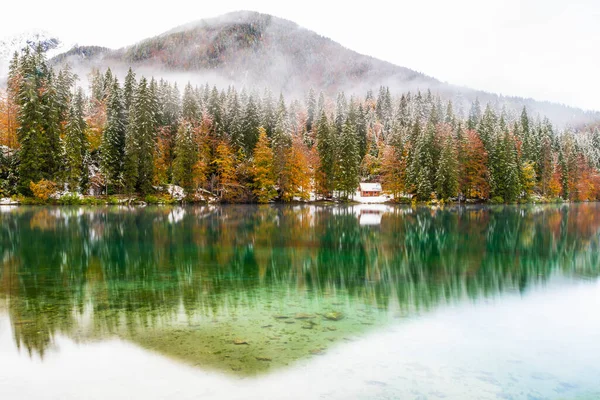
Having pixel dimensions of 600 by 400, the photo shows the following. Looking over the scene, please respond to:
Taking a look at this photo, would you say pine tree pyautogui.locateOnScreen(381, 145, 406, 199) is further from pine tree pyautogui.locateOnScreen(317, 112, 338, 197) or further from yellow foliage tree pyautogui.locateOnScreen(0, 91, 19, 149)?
yellow foliage tree pyautogui.locateOnScreen(0, 91, 19, 149)

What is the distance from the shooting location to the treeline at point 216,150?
196 ft

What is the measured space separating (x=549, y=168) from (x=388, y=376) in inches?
4224

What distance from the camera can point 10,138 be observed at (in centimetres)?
6303

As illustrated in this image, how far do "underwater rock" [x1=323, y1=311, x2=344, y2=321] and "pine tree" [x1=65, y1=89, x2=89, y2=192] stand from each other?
58.7 m

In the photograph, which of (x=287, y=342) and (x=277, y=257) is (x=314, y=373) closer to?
(x=287, y=342)

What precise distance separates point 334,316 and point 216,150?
6693cm

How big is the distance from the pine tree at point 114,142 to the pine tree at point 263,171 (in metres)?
21.8

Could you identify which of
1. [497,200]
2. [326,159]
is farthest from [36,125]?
[497,200]

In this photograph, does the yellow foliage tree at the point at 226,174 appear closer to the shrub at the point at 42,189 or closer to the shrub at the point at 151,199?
the shrub at the point at 151,199

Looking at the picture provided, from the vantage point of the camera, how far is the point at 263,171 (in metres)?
76.5

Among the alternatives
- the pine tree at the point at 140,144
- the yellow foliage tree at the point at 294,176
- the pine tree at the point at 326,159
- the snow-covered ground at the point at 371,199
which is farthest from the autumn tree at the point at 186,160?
the snow-covered ground at the point at 371,199

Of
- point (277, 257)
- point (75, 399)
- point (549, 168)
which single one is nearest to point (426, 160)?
point (549, 168)

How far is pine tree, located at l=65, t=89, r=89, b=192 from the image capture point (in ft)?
199

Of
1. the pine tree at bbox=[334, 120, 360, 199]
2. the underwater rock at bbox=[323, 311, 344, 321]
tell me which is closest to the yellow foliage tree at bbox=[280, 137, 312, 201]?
the pine tree at bbox=[334, 120, 360, 199]
